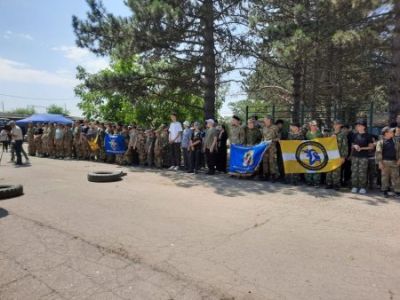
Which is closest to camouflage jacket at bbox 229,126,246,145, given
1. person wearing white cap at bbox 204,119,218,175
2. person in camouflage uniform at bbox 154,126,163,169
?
person wearing white cap at bbox 204,119,218,175

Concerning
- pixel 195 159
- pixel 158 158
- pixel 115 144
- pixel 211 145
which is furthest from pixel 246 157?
pixel 115 144

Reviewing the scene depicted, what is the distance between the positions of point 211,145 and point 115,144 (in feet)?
16.6

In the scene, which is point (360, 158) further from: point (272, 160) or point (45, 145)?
point (45, 145)

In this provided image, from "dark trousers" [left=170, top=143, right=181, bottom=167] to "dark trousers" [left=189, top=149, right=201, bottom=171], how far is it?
0.96 metres

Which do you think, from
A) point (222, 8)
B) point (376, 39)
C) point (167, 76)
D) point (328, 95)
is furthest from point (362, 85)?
point (167, 76)

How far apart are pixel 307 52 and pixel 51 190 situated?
8.14 m

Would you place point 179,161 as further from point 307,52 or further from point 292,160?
point 307,52

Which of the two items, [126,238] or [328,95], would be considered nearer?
[126,238]

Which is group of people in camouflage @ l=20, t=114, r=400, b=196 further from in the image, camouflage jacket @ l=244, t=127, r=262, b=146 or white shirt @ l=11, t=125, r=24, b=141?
white shirt @ l=11, t=125, r=24, b=141

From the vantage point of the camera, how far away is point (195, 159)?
1232 centimetres

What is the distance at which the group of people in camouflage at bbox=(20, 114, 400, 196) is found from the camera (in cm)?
890

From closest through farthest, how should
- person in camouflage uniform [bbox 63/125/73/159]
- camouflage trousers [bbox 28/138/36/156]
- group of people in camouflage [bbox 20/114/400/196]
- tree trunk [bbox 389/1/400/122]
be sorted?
group of people in camouflage [bbox 20/114/400/196]
tree trunk [bbox 389/1/400/122]
person in camouflage uniform [bbox 63/125/73/159]
camouflage trousers [bbox 28/138/36/156]

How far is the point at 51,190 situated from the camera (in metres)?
9.40

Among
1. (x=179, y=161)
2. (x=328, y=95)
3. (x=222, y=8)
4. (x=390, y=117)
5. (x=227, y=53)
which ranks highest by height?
(x=222, y=8)
